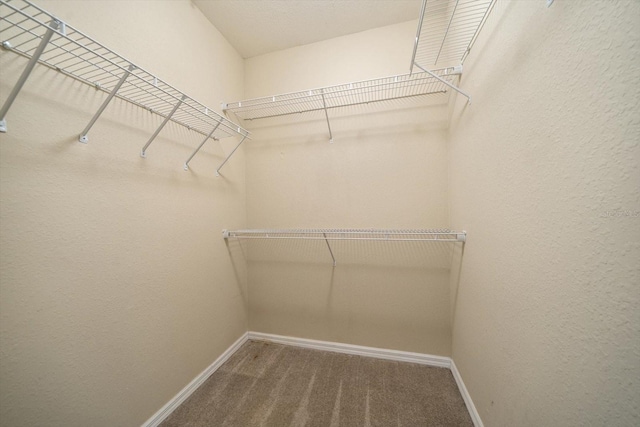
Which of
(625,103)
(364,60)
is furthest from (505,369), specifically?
(364,60)

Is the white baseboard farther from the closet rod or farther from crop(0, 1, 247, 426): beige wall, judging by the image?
the closet rod

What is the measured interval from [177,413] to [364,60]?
2.62 meters

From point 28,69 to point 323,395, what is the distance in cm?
191

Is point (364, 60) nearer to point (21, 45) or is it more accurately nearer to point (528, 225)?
point (528, 225)

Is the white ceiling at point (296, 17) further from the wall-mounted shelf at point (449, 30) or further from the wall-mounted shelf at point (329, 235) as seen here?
the wall-mounted shelf at point (329, 235)

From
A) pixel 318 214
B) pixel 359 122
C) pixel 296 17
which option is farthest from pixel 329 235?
pixel 296 17

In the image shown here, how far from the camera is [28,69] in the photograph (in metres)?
0.63

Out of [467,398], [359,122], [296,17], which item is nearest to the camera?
[467,398]

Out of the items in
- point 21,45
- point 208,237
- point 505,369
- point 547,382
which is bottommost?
point 505,369

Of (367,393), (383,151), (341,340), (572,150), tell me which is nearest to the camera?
(572,150)

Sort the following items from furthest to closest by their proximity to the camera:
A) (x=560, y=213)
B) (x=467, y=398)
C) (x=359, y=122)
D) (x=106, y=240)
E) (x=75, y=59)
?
(x=359, y=122)
(x=467, y=398)
(x=106, y=240)
(x=75, y=59)
(x=560, y=213)

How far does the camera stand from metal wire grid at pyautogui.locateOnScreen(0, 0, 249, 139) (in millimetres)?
641

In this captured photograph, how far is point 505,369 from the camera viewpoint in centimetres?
83

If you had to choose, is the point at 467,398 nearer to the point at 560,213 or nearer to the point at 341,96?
the point at 560,213
